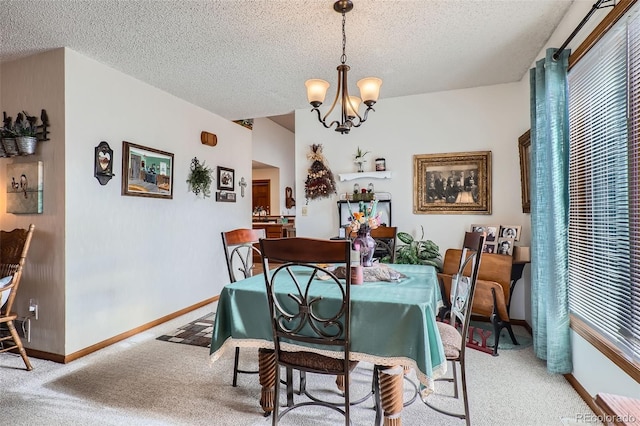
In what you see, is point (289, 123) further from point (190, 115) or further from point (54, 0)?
point (54, 0)

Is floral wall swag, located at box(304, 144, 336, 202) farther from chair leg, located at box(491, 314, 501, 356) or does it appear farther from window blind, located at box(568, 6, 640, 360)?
window blind, located at box(568, 6, 640, 360)

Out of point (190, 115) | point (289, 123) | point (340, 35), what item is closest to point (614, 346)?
point (340, 35)

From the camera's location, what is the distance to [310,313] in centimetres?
157

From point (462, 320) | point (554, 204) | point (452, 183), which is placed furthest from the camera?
point (452, 183)

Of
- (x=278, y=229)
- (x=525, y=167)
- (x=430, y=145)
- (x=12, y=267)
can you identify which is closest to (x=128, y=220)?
(x=12, y=267)

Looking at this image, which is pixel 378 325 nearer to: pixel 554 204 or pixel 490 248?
pixel 554 204

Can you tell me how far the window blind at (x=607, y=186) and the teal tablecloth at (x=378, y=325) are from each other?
101cm

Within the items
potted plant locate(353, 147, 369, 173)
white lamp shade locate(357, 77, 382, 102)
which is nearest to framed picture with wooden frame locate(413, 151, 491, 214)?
potted plant locate(353, 147, 369, 173)

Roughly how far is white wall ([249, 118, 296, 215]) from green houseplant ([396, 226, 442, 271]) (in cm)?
397

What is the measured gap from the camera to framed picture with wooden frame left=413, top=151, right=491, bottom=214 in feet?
12.1

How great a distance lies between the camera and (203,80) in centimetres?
347

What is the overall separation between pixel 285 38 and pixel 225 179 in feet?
8.35

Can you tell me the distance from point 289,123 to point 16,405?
6.37 metres

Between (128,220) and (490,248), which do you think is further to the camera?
(490,248)
